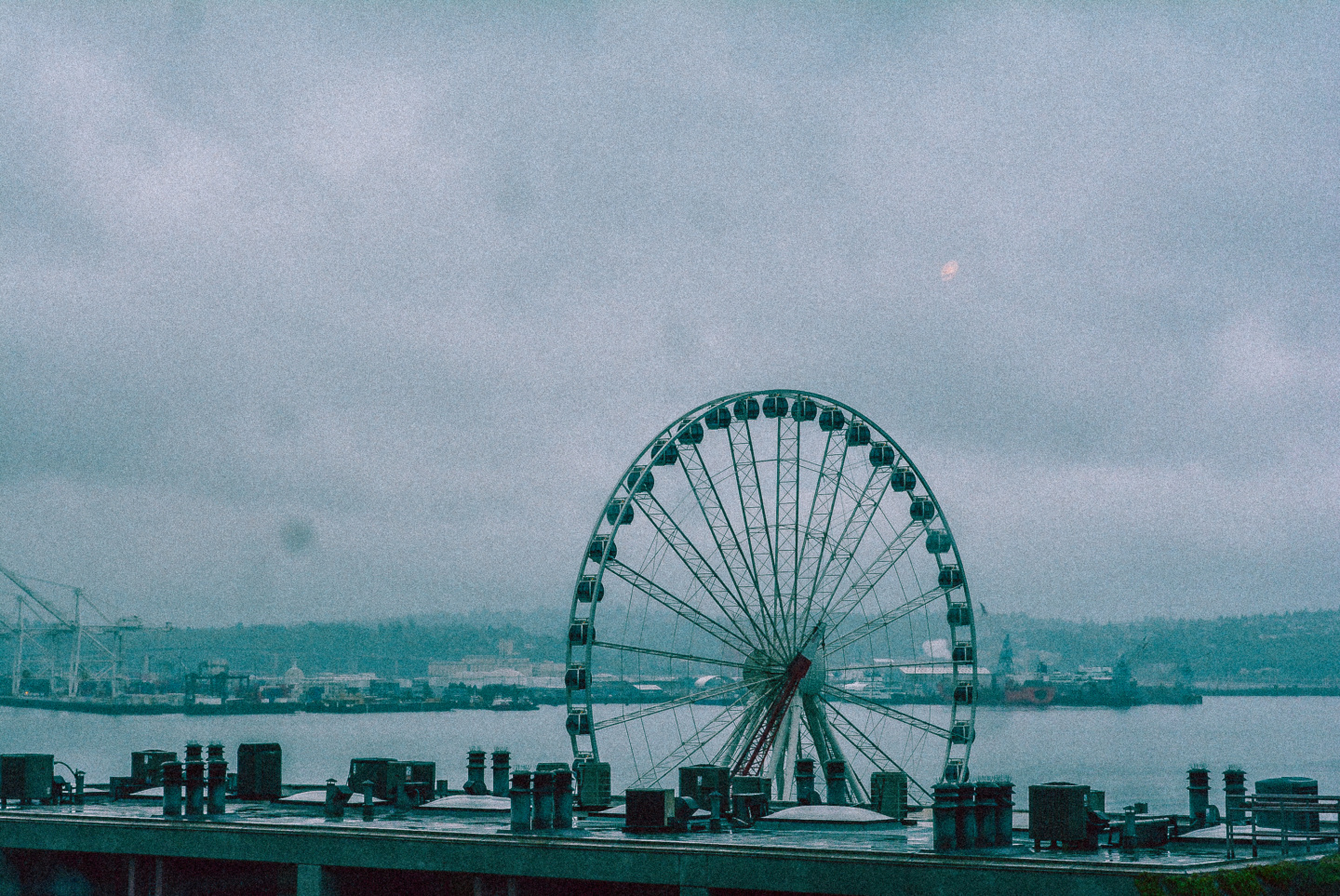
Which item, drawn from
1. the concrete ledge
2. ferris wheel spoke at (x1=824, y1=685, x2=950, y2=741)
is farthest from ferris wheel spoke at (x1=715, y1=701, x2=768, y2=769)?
the concrete ledge

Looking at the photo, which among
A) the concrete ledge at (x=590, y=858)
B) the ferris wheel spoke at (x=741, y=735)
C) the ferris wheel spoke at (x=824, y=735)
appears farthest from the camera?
the ferris wheel spoke at (x=824, y=735)

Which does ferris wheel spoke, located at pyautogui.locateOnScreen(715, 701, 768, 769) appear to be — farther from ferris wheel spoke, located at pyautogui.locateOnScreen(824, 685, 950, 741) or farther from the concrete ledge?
the concrete ledge

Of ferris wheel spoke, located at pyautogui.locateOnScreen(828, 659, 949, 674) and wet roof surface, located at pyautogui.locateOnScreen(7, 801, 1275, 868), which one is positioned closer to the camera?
wet roof surface, located at pyautogui.locateOnScreen(7, 801, 1275, 868)

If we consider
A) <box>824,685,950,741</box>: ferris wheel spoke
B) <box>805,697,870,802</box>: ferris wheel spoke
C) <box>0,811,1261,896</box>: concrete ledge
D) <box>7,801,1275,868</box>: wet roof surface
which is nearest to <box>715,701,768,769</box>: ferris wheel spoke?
<box>805,697,870,802</box>: ferris wheel spoke

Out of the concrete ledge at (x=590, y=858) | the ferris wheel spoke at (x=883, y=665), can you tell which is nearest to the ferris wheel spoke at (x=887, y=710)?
the ferris wheel spoke at (x=883, y=665)

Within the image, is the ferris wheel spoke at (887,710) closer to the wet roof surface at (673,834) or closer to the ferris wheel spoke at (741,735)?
the ferris wheel spoke at (741,735)

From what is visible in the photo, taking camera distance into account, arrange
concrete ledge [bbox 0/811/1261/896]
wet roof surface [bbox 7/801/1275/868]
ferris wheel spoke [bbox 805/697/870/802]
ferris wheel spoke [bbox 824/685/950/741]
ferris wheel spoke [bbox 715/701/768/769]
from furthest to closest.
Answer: ferris wheel spoke [bbox 824/685/950/741]
ferris wheel spoke [bbox 805/697/870/802]
ferris wheel spoke [bbox 715/701/768/769]
wet roof surface [bbox 7/801/1275/868]
concrete ledge [bbox 0/811/1261/896]

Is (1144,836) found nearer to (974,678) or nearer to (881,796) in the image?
(881,796)

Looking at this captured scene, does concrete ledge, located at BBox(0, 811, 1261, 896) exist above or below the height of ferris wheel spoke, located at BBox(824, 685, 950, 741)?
below

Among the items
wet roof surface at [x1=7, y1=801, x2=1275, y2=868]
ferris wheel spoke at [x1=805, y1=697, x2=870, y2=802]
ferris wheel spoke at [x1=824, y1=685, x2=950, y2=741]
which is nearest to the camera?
wet roof surface at [x1=7, y1=801, x2=1275, y2=868]

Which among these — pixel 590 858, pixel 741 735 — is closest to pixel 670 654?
pixel 741 735

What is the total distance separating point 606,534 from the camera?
75375 mm

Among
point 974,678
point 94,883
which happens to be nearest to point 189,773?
point 94,883

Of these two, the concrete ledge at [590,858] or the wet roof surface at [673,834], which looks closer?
the concrete ledge at [590,858]
